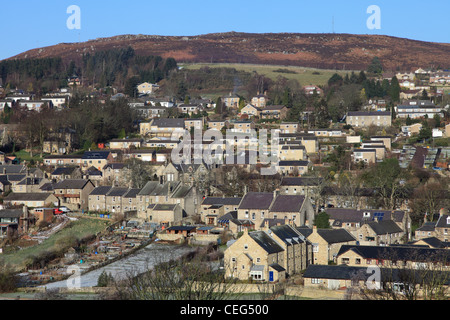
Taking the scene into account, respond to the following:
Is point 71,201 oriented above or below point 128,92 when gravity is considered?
below

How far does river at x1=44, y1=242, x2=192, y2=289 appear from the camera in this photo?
108 feet

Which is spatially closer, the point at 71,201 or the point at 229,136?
the point at 71,201

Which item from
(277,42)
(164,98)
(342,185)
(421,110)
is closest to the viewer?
(342,185)

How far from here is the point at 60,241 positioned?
41.3m

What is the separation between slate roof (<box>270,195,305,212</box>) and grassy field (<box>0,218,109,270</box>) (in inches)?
451

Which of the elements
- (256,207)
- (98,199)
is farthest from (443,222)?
(98,199)

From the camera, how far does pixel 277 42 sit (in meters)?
166

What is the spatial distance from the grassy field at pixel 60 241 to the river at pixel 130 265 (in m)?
3.83

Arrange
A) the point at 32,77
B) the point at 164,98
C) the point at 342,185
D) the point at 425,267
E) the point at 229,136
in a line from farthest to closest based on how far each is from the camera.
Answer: the point at 32,77
the point at 164,98
the point at 229,136
the point at 342,185
the point at 425,267

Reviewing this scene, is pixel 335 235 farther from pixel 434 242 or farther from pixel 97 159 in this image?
pixel 97 159

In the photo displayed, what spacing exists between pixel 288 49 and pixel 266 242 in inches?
4980
